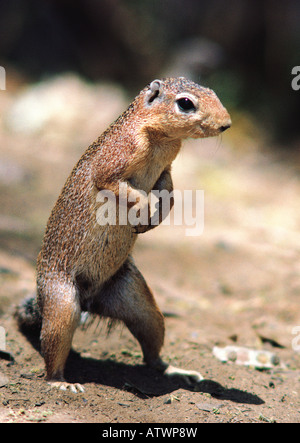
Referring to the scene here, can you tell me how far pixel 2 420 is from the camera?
3.54m

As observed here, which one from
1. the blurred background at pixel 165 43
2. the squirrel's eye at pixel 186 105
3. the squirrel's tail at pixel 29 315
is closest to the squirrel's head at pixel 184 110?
the squirrel's eye at pixel 186 105

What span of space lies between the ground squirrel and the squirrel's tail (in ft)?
0.60

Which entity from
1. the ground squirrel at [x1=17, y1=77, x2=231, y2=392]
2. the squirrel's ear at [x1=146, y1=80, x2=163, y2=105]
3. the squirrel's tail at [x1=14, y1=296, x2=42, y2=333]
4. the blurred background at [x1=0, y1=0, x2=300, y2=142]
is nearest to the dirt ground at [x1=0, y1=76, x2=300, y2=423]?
the squirrel's tail at [x1=14, y1=296, x2=42, y2=333]

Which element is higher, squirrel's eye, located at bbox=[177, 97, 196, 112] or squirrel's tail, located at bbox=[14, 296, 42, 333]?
squirrel's eye, located at bbox=[177, 97, 196, 112]

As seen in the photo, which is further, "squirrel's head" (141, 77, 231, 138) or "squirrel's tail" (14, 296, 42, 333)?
"squirrel's tail" (14, 296, 42, 333)

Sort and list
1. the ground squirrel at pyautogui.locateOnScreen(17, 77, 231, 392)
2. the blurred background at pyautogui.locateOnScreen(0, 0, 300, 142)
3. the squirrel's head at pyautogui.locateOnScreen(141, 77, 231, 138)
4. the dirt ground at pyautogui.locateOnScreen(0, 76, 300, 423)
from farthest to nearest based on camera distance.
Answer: the blurred background at pyautogui.locateOnScreen(0, 0, 300, 142)
the dirt ground at pyautogui.locateOnScreen(0, 76, 300, 423)
the ground squirrel at pyautogui.locateOnScreen(17, 77, 231, 392)
the squirrel's head at pyautogui.locateOnScreen(141, 77, 231, 138)

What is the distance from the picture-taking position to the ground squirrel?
4074 mm

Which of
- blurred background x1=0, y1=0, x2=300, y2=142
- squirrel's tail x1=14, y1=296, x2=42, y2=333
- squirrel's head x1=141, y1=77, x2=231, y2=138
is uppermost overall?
blurred background x1=0, y1=0, x2=300, y2=142

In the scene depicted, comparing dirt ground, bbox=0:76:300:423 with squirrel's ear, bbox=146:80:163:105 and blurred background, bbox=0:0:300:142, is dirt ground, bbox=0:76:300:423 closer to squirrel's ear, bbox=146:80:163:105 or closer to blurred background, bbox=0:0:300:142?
squirrel's ear, bbox=146:80:163:105

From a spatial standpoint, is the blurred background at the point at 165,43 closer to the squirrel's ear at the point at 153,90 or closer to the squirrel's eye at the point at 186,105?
the squirrel's ear at the point at 153,90

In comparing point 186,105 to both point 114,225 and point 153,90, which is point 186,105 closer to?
point 153,90

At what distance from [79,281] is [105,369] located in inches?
40.0

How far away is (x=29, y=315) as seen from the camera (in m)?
4.96

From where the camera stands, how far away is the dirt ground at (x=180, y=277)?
13.8ft
